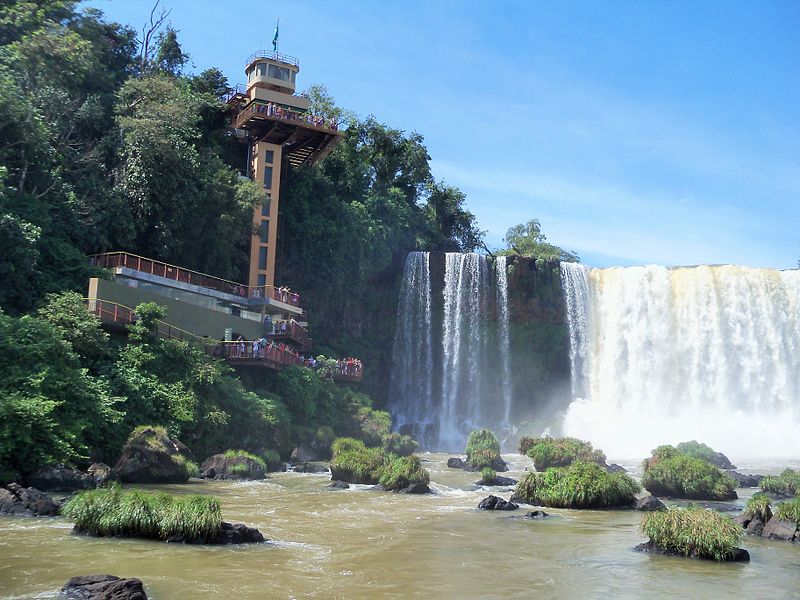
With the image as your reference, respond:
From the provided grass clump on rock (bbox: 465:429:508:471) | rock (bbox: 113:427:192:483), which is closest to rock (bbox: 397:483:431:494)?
rock (bbox: 113:427:192:483)

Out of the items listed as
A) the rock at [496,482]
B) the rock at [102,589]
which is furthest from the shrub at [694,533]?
the rock at [496,482]

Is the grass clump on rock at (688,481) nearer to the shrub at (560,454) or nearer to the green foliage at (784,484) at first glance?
the green foliage at (784,484)

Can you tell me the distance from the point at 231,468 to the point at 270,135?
2336 centimetres

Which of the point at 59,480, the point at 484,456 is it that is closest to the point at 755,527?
the point at 484,456

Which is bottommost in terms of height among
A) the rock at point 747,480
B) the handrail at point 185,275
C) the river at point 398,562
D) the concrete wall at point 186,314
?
the river at point 398,562

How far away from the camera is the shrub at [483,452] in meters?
32.3

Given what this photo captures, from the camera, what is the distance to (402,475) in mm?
24938

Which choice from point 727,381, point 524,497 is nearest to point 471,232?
point 727,381

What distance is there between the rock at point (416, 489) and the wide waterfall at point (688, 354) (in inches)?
958

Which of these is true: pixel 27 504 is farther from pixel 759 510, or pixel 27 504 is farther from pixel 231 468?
pixel 759 510

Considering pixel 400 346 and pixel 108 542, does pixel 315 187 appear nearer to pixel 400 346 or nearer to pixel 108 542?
pixel 400 346

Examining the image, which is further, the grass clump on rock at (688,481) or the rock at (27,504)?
the grass clump on rock at (688,481)

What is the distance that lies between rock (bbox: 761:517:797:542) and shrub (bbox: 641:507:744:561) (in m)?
2.61

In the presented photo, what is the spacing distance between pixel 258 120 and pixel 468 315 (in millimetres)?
17729
